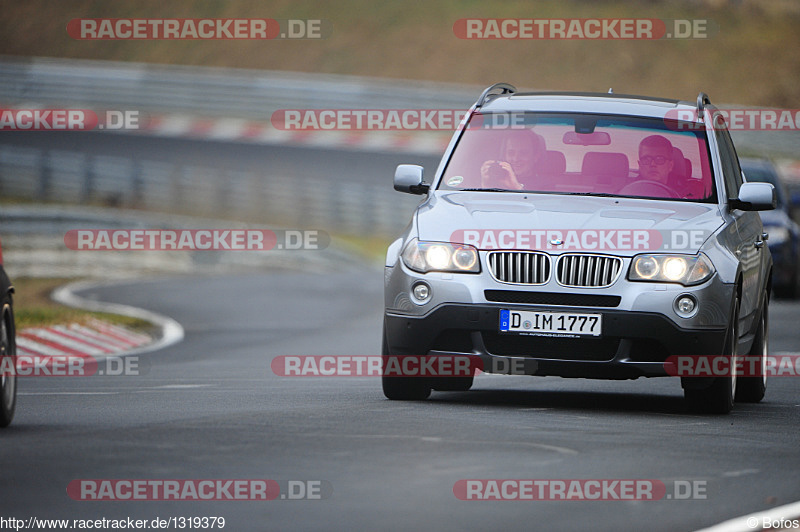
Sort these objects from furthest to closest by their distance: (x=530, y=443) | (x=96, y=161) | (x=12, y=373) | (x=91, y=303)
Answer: (x=96, y=161)
(x=91, y=303)
(x=12, y=373)
(x=530, y=443)

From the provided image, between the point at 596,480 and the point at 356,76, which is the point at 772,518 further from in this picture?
the point at 356,76

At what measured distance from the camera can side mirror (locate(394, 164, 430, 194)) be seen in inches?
422

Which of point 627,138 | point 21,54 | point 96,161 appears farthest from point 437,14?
point 627,138

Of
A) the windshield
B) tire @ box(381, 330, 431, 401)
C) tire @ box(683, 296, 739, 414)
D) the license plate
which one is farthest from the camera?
the windshield

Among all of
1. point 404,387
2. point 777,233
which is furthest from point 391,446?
point 777,233

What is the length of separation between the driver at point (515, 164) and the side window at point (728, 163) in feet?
3.90

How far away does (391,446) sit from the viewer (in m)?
7.89

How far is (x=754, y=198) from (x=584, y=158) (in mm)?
1082

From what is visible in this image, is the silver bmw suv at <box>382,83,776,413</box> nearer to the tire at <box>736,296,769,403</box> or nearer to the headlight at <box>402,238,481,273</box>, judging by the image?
the headlight at <box>402,238,481,273</box>

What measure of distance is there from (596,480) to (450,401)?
3.34m

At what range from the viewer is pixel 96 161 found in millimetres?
42969

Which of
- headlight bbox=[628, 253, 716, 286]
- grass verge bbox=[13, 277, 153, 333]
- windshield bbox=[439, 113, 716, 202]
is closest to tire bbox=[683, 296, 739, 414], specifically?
headlight bbox=[628, 253, 716, 286]

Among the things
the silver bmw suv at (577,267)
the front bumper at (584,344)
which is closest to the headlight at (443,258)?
the silver bmw suv at (577,267)

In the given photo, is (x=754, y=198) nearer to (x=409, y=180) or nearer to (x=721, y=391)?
(x=721, y=391)
